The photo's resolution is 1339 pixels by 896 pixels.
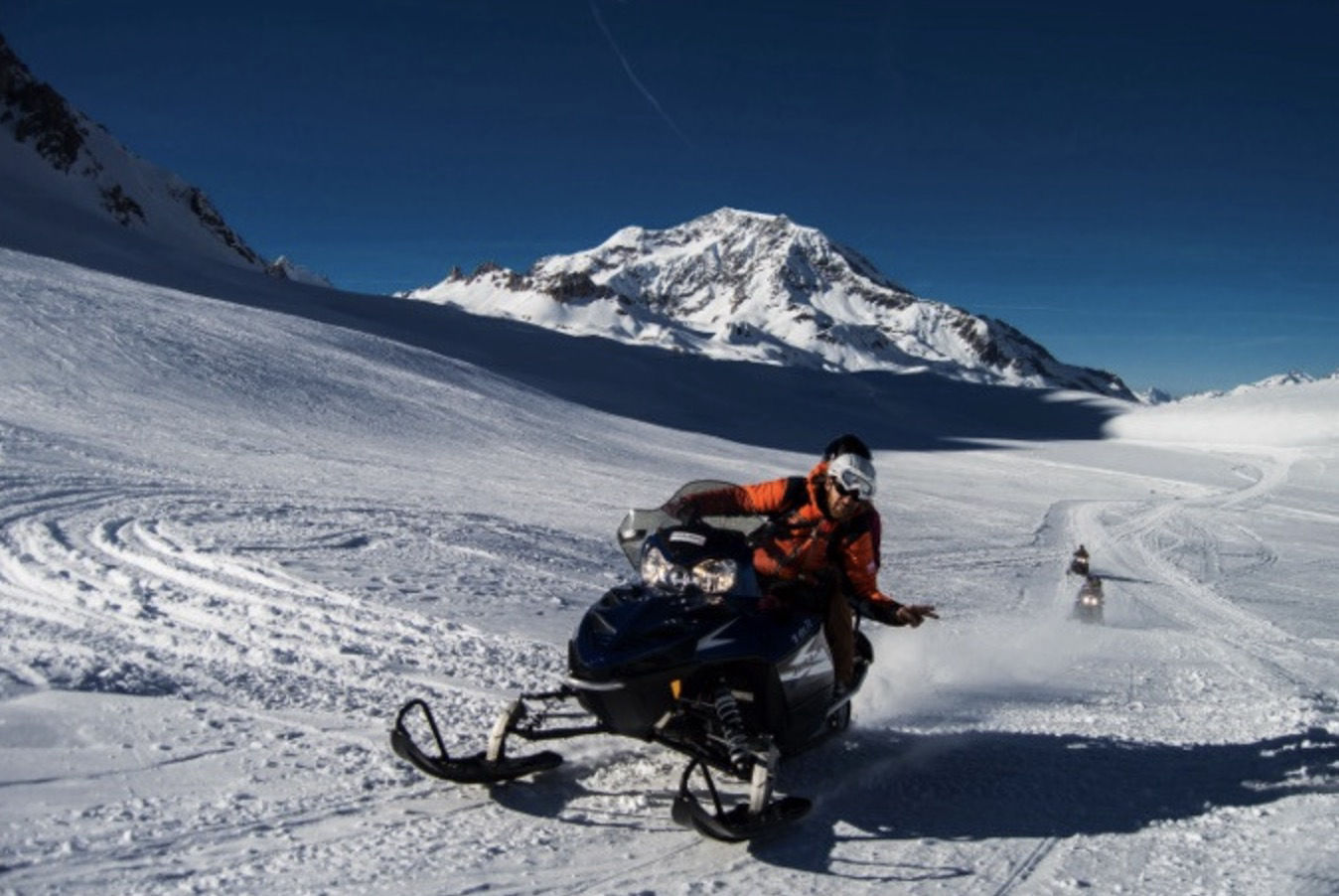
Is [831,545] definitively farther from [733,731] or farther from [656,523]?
[733,731]

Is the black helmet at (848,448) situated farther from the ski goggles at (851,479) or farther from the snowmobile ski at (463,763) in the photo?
the snowmobile ski at (463,763)

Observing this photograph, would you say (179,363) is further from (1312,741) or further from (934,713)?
(1312,741)

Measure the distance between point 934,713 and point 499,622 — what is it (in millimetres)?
3021

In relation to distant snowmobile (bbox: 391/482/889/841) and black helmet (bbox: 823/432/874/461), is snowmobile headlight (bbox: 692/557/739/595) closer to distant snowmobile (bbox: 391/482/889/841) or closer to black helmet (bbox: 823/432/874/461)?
distant snowmobile (bbox: 391/482/889/841)

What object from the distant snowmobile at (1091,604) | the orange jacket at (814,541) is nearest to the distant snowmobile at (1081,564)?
the distant snowmobile at (1091,604)

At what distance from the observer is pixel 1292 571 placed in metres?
15.0

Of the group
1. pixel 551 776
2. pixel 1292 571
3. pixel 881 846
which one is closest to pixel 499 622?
pixel 551 776

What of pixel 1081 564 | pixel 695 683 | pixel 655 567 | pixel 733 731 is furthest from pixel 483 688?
pixel 1081 564

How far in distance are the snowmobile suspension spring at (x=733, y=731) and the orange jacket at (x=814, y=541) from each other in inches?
37.2

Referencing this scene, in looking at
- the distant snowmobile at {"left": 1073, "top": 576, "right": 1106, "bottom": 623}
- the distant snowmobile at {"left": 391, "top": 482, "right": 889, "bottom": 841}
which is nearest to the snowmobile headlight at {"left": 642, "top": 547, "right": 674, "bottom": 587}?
the distant snowmobile at {"left": 391, "top": 482, "right": 889, "bottom": 841}

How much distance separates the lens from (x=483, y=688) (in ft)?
17.9

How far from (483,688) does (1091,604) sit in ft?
24.3

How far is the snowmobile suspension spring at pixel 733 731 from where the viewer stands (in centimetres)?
383

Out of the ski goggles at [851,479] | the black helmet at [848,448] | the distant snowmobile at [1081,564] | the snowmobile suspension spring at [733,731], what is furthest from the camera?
the distant snowmobile at [1081,564]
